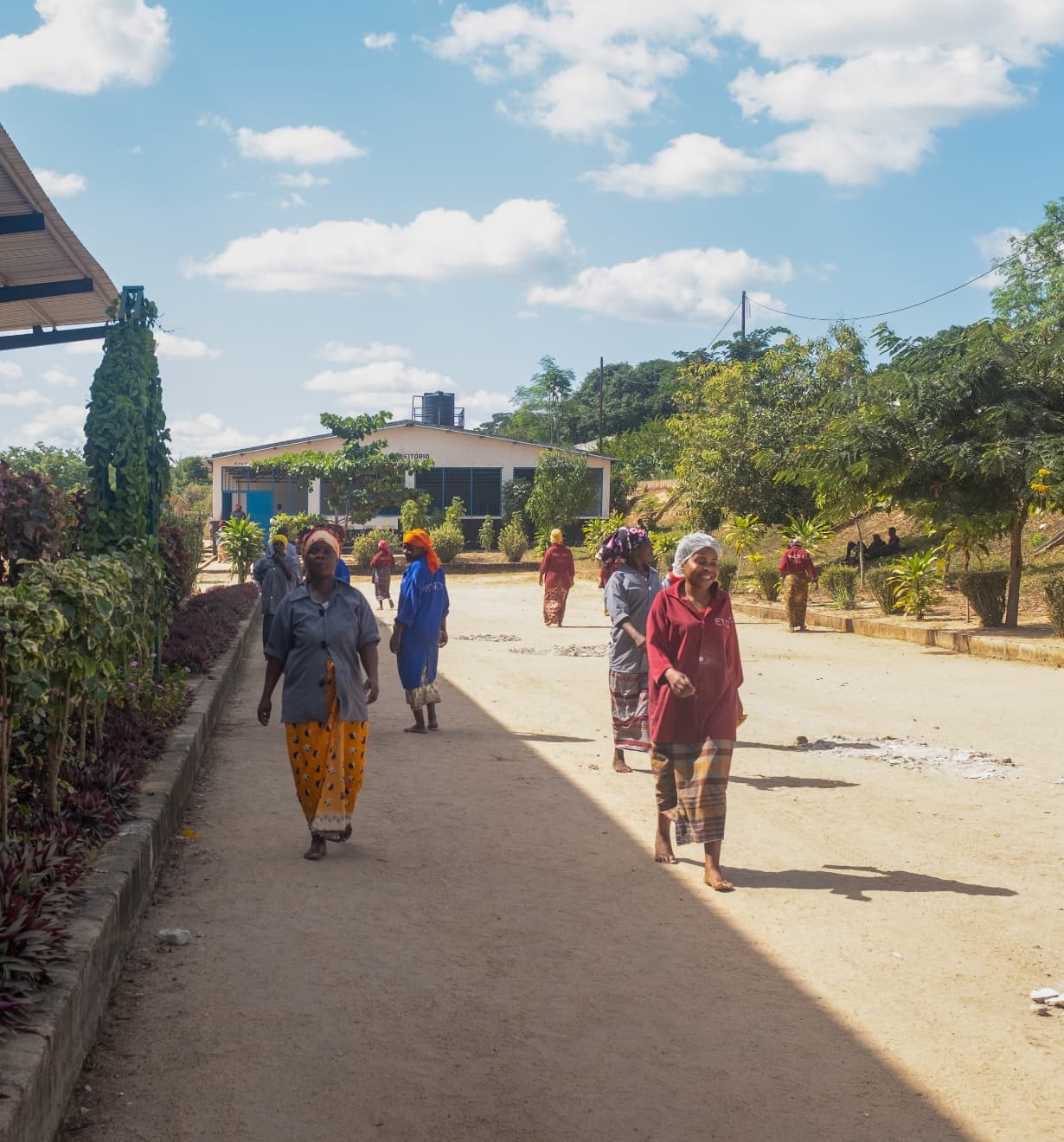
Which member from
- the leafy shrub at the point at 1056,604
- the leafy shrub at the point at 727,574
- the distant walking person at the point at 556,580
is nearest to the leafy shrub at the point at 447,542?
the leafy shrub at the point at 727,574

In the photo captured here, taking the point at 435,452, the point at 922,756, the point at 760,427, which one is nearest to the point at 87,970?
the point at 922,756

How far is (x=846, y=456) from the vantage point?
19.0m

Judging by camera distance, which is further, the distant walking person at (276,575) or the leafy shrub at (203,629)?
the distant walking person at (276,575)

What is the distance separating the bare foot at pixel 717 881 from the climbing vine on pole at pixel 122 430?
5.06 m

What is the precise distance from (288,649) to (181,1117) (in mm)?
3255

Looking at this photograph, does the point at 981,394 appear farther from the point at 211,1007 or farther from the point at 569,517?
the point at 569,517

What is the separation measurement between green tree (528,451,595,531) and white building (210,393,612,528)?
5.76 ft

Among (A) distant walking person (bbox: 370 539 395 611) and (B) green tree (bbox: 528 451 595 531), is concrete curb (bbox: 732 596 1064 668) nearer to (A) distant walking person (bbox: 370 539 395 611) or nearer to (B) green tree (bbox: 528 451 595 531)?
(A) distant walking person (bbox: 370 539 395 611)

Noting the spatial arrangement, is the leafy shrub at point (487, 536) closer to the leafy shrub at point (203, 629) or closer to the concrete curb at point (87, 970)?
the leafy shrub at point (203, 629)

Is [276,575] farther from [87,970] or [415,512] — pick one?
[415,512]

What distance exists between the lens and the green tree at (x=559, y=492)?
44.2 meters

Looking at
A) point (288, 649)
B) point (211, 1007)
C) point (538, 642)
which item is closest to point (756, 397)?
point (538, 642)

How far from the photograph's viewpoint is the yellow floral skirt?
6.23m

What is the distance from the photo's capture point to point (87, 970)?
3.82 metres
